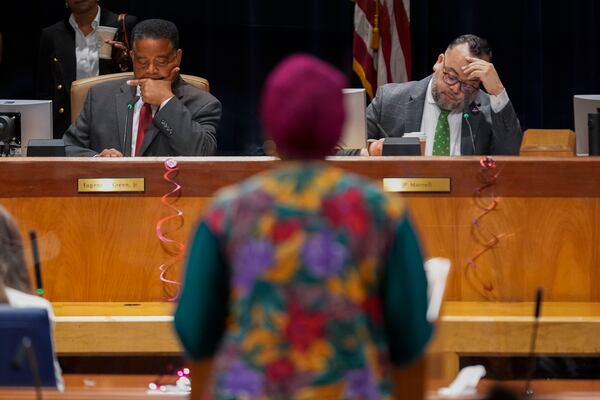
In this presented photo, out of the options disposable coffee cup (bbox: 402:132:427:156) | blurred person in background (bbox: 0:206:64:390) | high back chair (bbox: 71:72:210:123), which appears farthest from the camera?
high back chair (bbox: 71:72:210:123)

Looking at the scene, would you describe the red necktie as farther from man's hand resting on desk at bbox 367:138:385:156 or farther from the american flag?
the american flag

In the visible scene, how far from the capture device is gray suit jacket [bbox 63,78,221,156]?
192 inches

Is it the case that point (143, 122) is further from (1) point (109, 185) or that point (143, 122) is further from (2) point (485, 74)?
(2) point (485, 74)

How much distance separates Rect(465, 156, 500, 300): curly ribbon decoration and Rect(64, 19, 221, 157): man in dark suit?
1.31m

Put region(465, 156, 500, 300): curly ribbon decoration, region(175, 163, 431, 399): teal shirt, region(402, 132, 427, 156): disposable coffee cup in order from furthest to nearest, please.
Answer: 1. region(402, 132, 427, 156): disposable coffee cup
2. region(465, 156, 500, 300): curly ribbon decoration
3. region(175, 163, 431, 399): teal shirt

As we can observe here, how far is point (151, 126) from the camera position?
4.97 m

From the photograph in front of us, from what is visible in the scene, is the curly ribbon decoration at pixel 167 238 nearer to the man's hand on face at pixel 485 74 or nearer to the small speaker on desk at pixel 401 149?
the small speaker on desk at pixel 401 149

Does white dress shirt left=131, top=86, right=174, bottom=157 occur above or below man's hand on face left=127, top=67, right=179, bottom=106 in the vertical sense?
below

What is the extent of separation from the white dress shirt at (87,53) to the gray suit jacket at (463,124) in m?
1.93

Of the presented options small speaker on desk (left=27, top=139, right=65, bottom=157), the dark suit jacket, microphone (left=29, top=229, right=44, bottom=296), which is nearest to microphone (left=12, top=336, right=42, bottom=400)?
microphone (left=29, top=229, right=44, bottom=296)

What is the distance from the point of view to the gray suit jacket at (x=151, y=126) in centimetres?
489

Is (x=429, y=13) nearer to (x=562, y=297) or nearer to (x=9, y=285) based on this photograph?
(x=562, y=297)

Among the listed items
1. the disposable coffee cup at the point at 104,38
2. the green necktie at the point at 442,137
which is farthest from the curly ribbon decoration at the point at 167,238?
the disposable coffee cup at the point at 104,38

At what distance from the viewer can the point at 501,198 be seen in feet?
13.1
